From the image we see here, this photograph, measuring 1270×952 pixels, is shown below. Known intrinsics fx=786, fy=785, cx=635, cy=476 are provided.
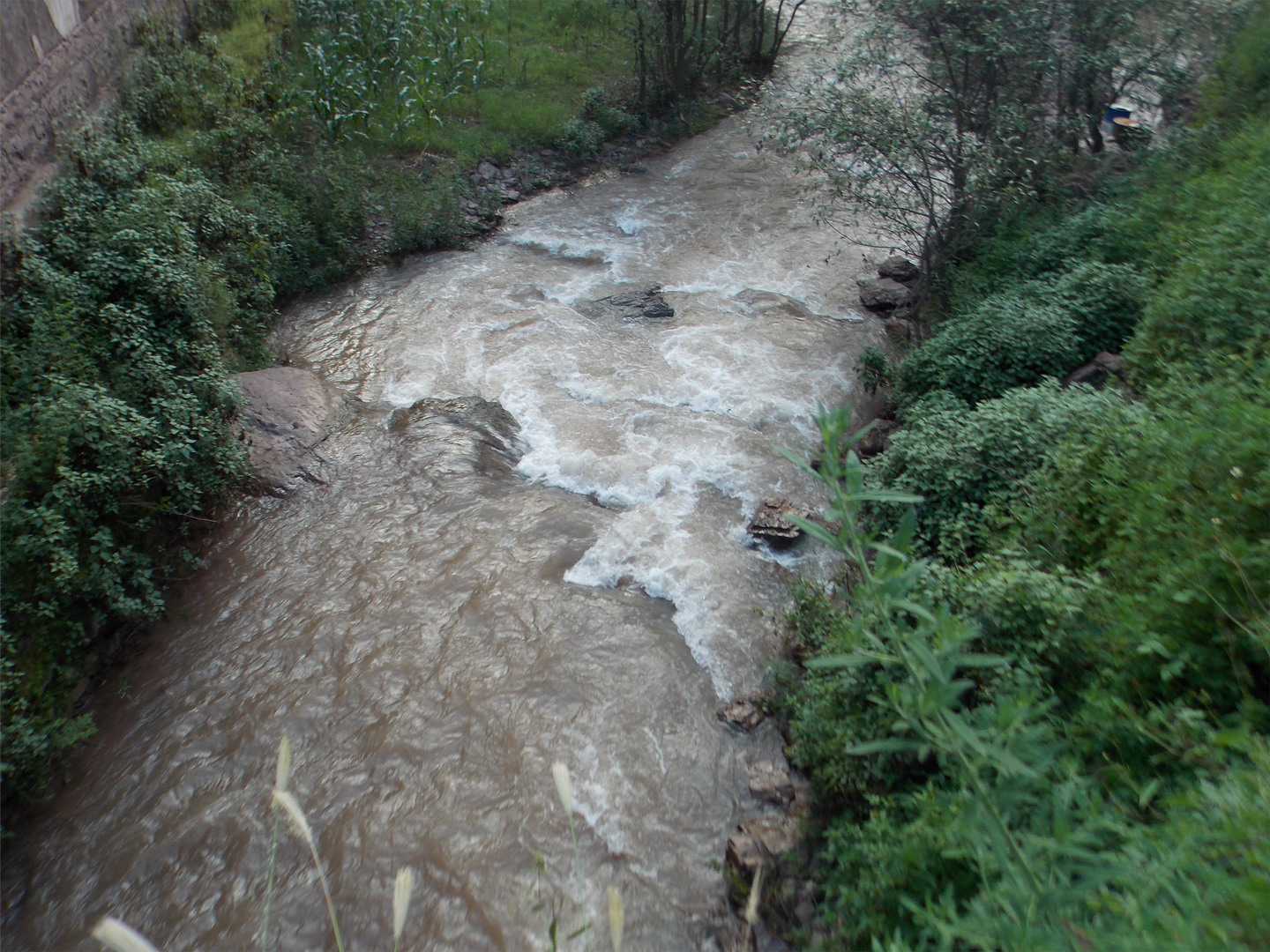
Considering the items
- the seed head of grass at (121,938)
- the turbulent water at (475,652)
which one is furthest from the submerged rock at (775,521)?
the seed head of grass at (121,938)

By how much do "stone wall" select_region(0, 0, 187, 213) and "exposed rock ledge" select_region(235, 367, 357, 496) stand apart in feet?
8.63

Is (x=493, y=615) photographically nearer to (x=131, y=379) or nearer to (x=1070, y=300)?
(x=131, y=379)

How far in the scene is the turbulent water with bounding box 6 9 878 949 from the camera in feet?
→ 14.9

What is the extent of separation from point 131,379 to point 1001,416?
278 inches

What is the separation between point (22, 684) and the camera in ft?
16.6

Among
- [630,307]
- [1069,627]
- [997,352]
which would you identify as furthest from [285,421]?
[1069,627]

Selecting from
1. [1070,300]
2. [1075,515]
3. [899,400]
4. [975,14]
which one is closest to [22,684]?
[1075,515]

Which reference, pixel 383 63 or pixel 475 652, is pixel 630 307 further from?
pixel 383 63

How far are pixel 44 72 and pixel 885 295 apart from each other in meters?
10.1

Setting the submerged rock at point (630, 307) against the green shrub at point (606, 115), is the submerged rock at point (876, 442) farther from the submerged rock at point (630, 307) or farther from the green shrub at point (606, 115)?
the green shrub at point (606, 115)

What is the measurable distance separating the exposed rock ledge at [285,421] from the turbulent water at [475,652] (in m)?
0.28

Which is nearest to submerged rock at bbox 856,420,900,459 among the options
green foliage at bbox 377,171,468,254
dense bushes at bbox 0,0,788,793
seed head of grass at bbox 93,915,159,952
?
dense bushes at bbox 0,0,788,793

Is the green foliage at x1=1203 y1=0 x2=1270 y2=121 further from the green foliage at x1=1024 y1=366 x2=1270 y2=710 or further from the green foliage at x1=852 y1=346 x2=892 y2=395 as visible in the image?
the green foliage at x1=1024 y1=366 x2=1270 y2=710

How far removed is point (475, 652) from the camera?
5.98 m
